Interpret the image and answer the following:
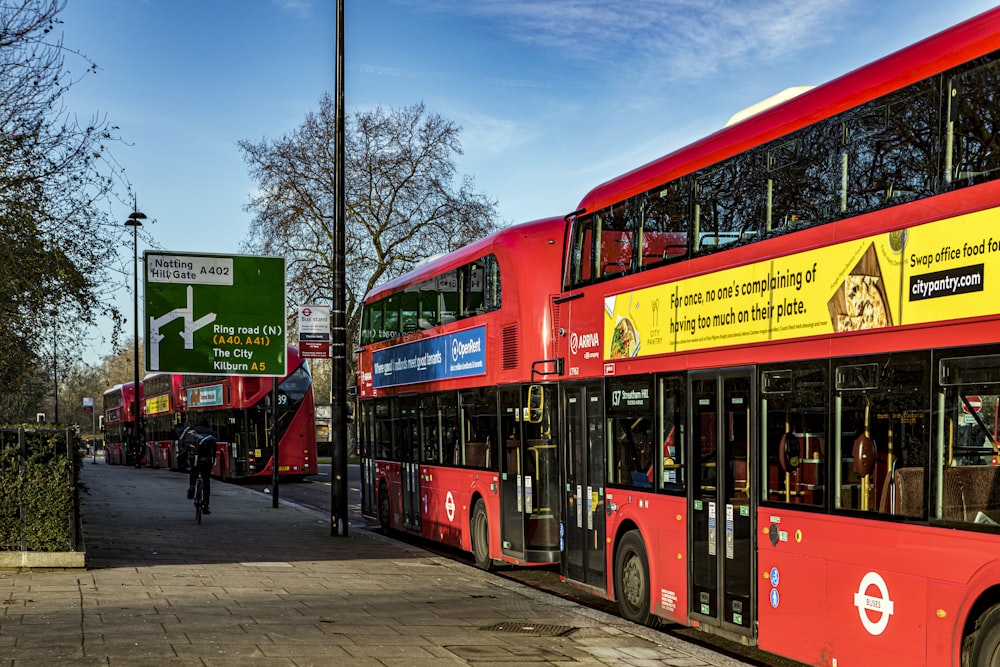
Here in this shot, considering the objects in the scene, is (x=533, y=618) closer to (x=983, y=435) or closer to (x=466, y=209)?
(x=983, y=435)

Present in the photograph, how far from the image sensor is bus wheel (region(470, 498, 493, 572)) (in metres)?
15.3

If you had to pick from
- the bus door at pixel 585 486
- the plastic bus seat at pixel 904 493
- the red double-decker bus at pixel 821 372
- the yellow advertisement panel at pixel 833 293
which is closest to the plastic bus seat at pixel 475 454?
the bus door at pixel 585 486

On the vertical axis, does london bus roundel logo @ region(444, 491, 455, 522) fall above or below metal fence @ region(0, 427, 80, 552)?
below

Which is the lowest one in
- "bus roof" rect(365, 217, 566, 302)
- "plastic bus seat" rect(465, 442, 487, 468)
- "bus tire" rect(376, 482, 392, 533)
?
"bus tire" rect(376, 482, 392, 533)

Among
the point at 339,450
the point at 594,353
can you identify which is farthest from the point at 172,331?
the point at 594,353

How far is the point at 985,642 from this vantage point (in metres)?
6.26

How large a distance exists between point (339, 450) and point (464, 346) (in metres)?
3.98

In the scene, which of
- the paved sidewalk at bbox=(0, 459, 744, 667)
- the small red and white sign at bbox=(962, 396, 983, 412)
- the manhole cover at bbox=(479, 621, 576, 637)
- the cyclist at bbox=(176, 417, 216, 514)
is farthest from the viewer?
the cyclist at bbox=(176, 417, 216, 514)

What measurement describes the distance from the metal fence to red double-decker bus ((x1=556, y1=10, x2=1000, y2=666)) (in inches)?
225

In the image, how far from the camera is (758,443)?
8.81 metres

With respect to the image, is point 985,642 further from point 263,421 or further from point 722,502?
point 263,421

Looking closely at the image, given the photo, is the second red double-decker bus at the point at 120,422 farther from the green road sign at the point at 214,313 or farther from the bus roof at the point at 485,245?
the bus roof at the point at 485,245

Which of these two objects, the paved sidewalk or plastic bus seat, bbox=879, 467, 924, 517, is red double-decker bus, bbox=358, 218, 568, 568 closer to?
the paved sidewalk

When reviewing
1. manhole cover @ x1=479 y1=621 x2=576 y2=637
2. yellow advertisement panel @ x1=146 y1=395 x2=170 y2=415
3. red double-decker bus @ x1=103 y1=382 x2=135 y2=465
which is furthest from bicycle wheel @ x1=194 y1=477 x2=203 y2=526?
red double-decker bus @ x1=103 y1=382 x2=135 y2=465
